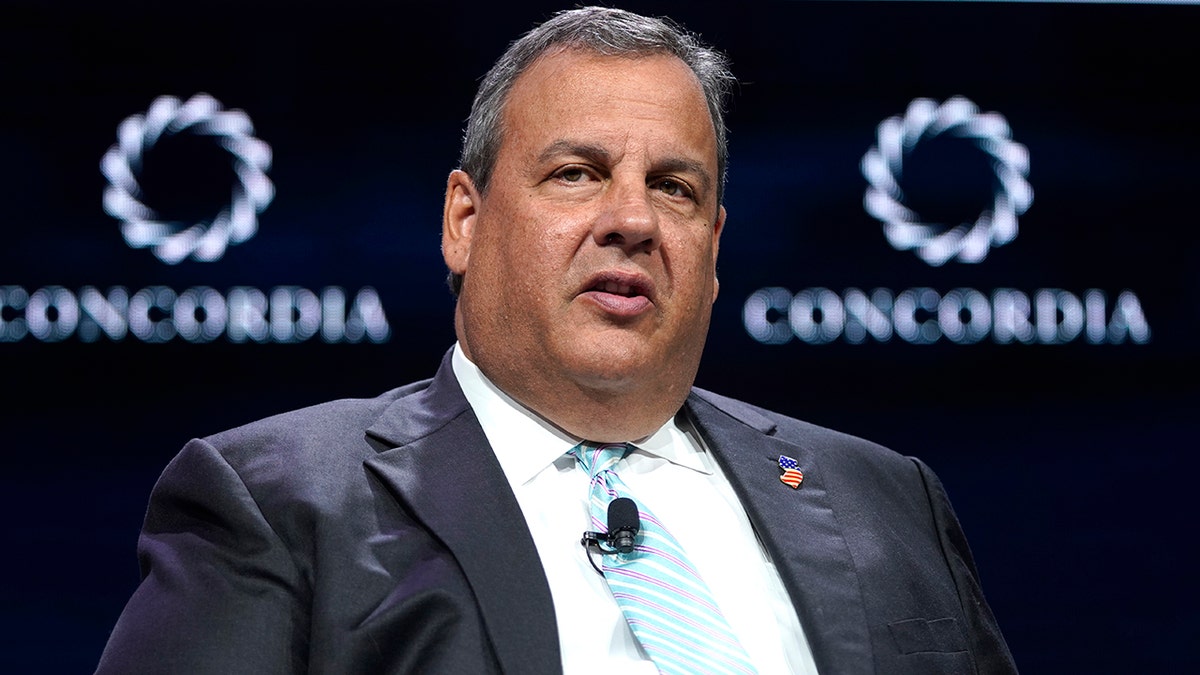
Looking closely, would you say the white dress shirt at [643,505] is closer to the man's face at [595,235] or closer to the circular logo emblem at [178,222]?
the man's face at [595,235]

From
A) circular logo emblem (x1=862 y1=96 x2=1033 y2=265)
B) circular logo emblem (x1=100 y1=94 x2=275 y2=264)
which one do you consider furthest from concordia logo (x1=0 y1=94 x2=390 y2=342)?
circular logo emblem (x1=862 y1=96 x2=1033 y2=265)

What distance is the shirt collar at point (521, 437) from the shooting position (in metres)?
1.91

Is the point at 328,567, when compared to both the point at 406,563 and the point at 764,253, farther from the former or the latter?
the point at 764,253

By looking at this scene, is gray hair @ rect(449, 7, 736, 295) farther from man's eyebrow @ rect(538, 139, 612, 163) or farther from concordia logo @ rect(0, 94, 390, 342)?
concordia logo @ rect(0, 94, 390, 342)

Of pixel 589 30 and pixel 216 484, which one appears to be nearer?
pixel 216 484

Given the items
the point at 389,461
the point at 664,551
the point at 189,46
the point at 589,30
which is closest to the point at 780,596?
the point at 664,551

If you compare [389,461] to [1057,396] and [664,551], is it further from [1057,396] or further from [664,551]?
[1057,396]

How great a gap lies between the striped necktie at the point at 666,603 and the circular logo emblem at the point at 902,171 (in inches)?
55.3

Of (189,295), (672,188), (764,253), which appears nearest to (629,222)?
(672,188)

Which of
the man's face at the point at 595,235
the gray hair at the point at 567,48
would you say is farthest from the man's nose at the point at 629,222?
the gray hair at the point at 567,48

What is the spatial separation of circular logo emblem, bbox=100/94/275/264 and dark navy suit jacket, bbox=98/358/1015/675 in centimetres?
92

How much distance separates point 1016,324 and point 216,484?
1.99 metres

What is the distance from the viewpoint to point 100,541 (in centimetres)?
276

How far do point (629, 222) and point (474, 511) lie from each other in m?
0.46
